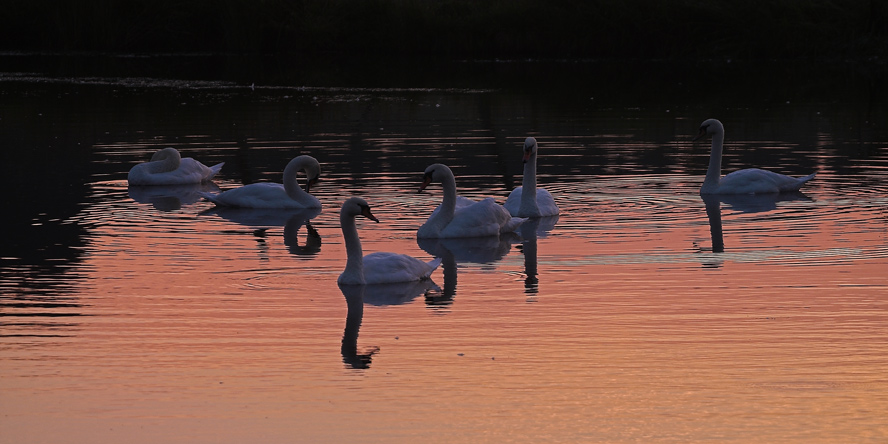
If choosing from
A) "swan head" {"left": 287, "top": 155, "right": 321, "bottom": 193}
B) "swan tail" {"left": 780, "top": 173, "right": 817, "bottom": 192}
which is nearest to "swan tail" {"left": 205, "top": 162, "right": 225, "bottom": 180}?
"swan head" {"left": 287, "top": 155, "right": 321, "bottom": 193}

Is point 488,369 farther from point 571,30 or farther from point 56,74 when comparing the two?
point 571,30

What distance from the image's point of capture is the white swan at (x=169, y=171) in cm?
1827

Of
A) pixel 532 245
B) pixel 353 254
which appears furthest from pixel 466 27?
pixel 353 254

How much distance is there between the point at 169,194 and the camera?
17750 mm

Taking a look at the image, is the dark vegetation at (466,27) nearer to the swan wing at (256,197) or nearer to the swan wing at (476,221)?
the swan wing at (256,197)

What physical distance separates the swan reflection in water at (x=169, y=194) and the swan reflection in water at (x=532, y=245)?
4.56 meters

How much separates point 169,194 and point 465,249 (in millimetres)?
6379

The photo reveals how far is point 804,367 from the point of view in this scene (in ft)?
25.4

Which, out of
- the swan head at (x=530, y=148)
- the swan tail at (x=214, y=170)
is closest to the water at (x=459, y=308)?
the swan tail at (x=214, y=170)

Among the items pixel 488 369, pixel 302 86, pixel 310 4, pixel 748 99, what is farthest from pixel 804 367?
pixel 310 4

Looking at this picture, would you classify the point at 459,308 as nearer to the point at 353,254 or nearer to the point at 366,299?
the point at 366,299

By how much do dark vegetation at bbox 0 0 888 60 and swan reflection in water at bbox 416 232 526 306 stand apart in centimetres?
3403

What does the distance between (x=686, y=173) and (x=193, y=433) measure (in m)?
13.2

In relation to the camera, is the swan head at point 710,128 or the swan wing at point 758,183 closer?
the swan wing at point 758,183
